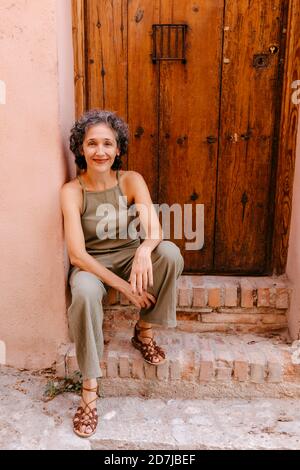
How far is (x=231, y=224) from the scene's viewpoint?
2.89 m

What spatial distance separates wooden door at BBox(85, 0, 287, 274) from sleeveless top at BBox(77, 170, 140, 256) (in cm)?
41

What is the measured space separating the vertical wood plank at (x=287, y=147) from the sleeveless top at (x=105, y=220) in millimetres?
845

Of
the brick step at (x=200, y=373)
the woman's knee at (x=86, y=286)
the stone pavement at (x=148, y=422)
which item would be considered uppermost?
the woman's knee at (x=86, y=286)

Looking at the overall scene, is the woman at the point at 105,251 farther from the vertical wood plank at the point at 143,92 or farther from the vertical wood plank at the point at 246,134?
the vertical wood plank at the point at 246,134

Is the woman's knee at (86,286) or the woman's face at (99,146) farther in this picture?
the woman's face at (99,146)

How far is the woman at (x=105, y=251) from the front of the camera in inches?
88.4

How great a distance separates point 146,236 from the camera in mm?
2447

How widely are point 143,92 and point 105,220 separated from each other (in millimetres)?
789

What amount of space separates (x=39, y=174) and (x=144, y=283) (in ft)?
2.46

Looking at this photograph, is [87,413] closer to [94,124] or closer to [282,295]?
[282,295]

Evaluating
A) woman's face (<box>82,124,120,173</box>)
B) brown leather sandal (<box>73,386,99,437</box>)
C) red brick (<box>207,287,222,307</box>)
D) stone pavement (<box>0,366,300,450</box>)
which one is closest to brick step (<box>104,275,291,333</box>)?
red brick (<box>207,287,222,307</box>)

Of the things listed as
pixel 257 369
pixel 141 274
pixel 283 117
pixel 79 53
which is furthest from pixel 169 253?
pixel 79 53

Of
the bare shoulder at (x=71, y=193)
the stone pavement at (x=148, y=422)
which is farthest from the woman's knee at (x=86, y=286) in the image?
the stone pavement at (x=148, y=422)

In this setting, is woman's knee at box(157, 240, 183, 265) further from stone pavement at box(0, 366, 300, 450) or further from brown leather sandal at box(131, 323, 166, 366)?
stone pavement at box(0, 366, 300, 450)
